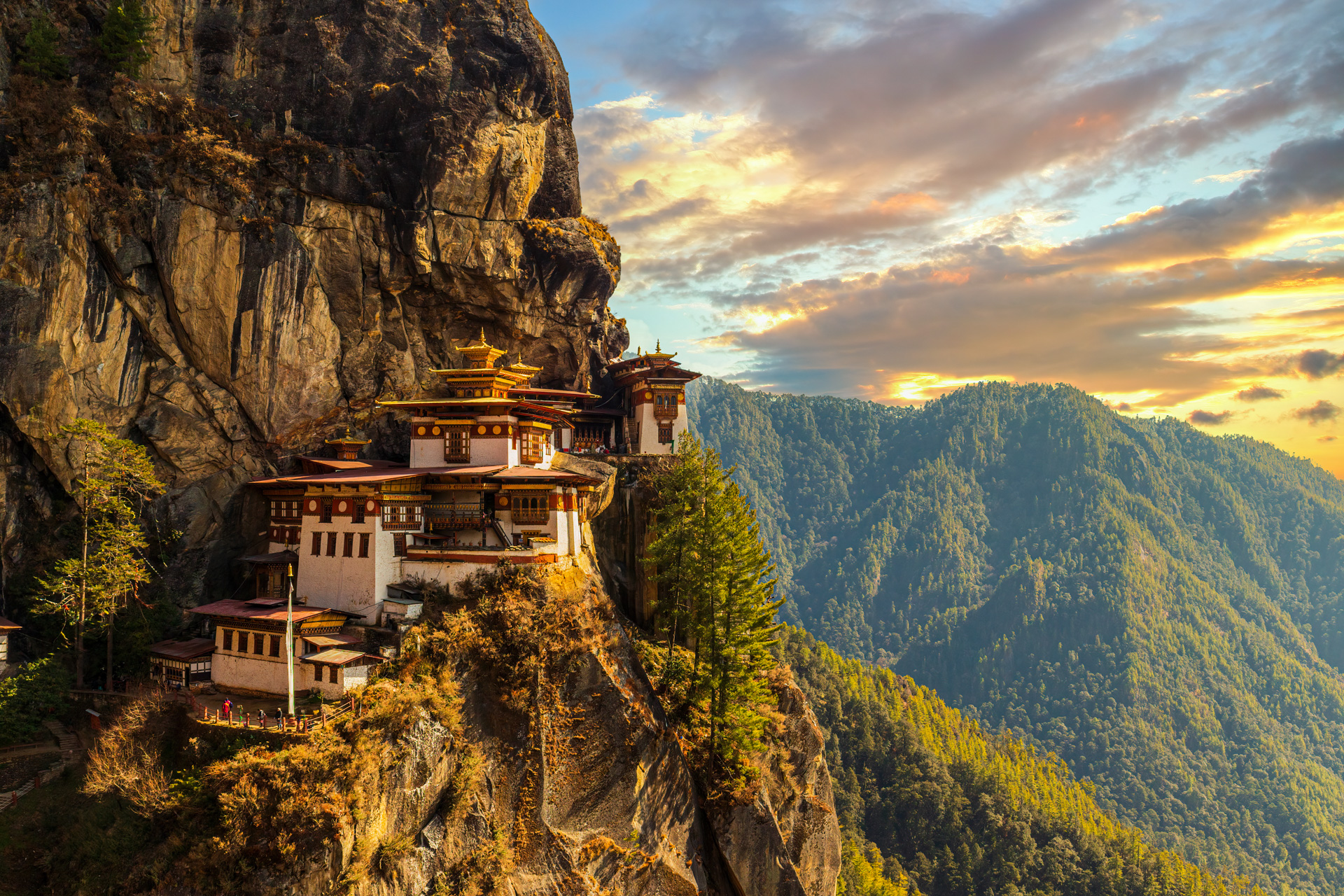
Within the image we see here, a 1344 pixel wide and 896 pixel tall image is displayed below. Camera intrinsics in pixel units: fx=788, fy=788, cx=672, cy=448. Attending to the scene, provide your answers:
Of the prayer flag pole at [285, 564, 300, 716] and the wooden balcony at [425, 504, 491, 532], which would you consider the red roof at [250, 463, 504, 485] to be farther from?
the prayer flag pole at [285, 564, 300, 716]

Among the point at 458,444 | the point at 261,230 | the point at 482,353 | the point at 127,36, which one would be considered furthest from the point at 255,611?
the point at 127,36

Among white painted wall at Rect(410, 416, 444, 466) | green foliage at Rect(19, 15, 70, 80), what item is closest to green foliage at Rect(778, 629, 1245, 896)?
white painted wall at Rect(410, 416, 444, 466)

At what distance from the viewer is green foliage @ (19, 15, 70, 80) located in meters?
45.0

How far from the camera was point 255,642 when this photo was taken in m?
36.8

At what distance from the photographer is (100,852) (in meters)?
28.8

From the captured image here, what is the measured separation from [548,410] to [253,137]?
1002 inches

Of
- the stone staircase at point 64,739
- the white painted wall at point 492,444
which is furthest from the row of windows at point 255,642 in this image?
the white painted wall at point 492,444

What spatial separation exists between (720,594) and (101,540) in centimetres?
3184

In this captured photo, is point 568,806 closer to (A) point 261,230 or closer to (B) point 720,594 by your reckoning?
(B) point 720,594

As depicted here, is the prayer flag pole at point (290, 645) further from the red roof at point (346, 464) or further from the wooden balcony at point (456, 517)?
the red roof at point (346, 464)

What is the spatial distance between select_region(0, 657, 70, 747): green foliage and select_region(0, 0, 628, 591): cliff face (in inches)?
331

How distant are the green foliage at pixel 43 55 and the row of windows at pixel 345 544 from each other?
104 ft

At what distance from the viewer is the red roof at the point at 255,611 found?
36.1m

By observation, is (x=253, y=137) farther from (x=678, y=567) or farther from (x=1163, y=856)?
(x=1163, y=856)
